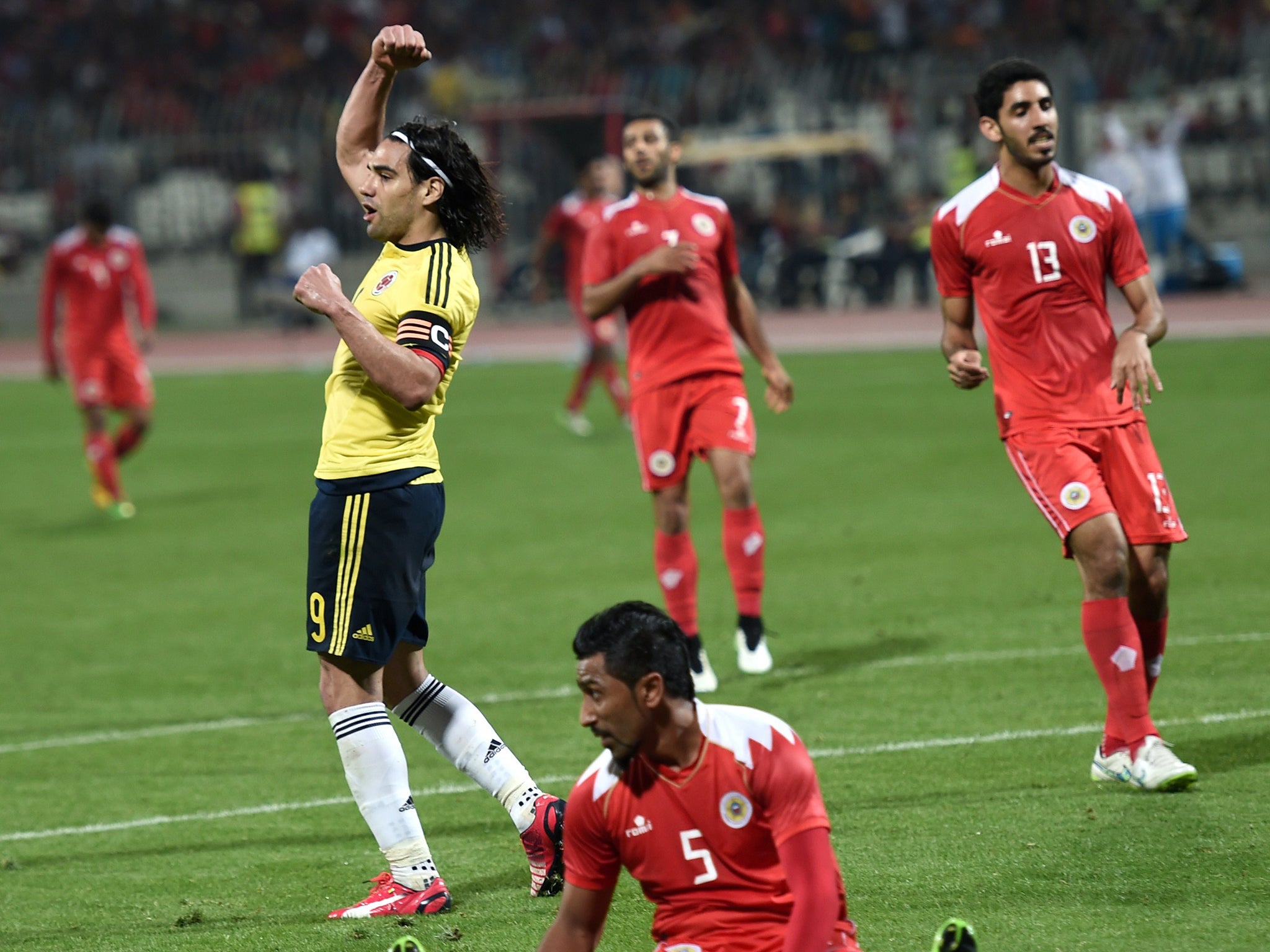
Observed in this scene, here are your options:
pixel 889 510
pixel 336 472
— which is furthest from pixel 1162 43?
pixel 336 472

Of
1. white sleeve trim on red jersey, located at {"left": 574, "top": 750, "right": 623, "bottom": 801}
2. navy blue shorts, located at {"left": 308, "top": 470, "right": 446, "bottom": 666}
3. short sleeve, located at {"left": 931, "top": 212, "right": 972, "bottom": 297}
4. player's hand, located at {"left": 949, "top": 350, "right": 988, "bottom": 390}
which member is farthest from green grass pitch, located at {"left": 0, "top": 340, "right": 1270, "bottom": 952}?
short sleeve, located at {"left": 931, "top": 212, "right": 972, "bottom": 297}

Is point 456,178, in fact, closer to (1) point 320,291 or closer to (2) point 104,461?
(1) point 320,291

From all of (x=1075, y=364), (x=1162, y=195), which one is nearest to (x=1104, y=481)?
(x=1075, y=364)

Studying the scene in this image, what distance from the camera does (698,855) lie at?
371cm

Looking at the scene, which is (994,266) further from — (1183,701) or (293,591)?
(293,591)

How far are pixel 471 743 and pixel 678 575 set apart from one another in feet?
9.51

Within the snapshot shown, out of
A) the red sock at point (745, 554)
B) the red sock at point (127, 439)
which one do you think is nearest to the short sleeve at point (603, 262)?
the red sock at point (745, 554)

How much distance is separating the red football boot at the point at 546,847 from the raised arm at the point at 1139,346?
2.30 m

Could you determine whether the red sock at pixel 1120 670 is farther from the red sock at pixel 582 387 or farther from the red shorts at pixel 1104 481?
the red sock at pixel 582 387

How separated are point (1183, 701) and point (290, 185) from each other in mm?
26808

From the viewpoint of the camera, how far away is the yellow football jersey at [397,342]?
193 inches

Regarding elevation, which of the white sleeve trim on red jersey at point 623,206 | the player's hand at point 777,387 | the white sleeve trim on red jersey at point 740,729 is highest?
the white sleeve trim on red jersey at point 623,206

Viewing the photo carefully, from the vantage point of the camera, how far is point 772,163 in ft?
98.4

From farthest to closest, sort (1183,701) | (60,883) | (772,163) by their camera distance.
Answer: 1. (772,163)
2. (1183,701)
3. (60,883)
